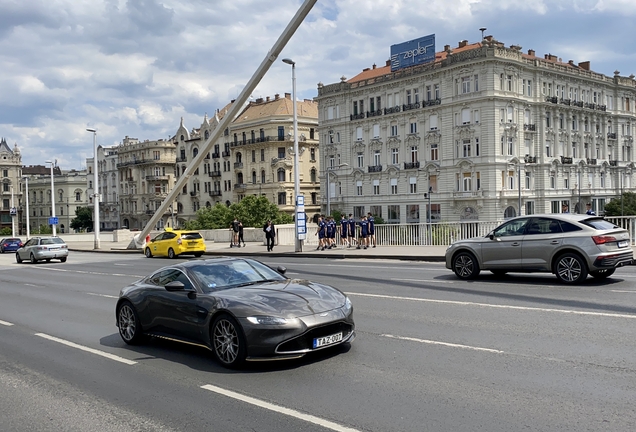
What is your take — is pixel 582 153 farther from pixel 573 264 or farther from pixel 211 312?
pixel 211 312

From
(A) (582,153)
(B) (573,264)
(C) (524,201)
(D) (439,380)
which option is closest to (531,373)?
(D) (439,380)

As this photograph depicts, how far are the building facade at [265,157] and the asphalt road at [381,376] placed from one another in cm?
8086

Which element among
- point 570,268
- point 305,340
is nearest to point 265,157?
point 570,268

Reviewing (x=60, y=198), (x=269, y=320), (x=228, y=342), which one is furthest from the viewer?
(x=60, y=198)

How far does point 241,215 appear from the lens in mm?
68375

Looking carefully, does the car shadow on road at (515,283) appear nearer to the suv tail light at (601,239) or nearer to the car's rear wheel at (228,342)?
the suv tail light at (601,239)

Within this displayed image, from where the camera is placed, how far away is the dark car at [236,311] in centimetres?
742

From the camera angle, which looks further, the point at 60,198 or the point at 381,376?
the point at 60,198

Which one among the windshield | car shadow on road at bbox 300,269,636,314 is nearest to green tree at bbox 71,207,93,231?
car shadow on road at bbox 300,269,636,314

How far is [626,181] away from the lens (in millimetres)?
85000

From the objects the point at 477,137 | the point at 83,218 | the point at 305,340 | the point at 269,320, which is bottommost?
the point at 305,340

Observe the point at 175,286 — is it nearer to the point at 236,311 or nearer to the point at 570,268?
the point at 236,311

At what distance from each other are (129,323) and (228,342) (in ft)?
8.73

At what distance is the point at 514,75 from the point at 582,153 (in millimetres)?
16548
